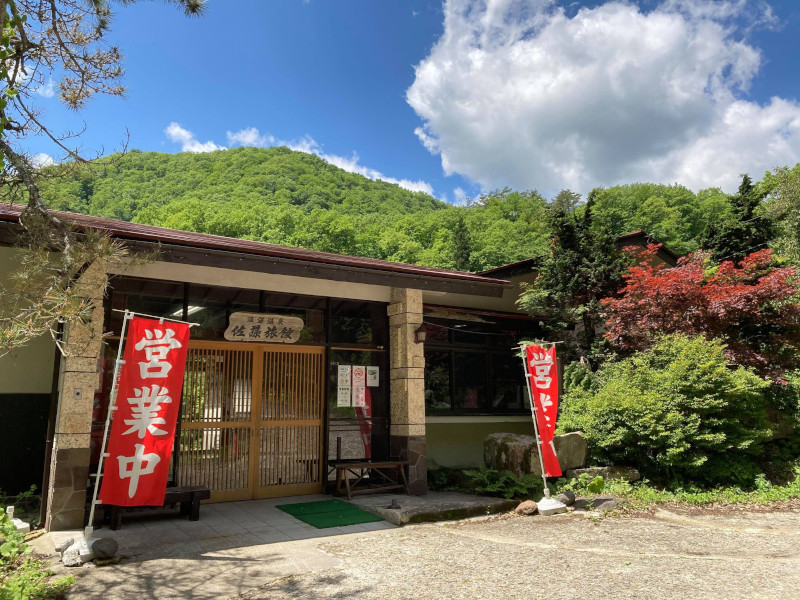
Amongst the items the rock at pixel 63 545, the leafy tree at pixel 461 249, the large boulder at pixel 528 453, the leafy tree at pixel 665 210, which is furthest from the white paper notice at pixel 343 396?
the leafy tree at pixel 461 249

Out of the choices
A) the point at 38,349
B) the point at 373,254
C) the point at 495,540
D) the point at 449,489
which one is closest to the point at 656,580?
the point at 495,540

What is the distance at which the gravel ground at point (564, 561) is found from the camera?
4.46 meters

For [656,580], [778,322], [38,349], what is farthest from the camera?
[778,322]

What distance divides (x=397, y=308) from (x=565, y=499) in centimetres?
379

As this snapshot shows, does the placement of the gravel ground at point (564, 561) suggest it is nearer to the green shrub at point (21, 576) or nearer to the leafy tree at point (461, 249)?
the green shrub at point (21, 576)

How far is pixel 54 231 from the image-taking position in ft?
17.1

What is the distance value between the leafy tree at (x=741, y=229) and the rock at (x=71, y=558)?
14.4m

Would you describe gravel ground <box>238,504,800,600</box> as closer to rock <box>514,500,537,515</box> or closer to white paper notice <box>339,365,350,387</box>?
rock <box>514,500,537,515</box>

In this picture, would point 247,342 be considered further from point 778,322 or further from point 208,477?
point 778,322

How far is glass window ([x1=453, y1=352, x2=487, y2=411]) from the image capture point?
36.2ft

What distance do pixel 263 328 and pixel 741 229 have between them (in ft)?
41.2

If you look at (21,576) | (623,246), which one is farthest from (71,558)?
(623,246)

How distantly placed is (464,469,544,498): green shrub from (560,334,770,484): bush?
4.84ft

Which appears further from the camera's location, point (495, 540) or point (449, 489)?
point (449, 489)
